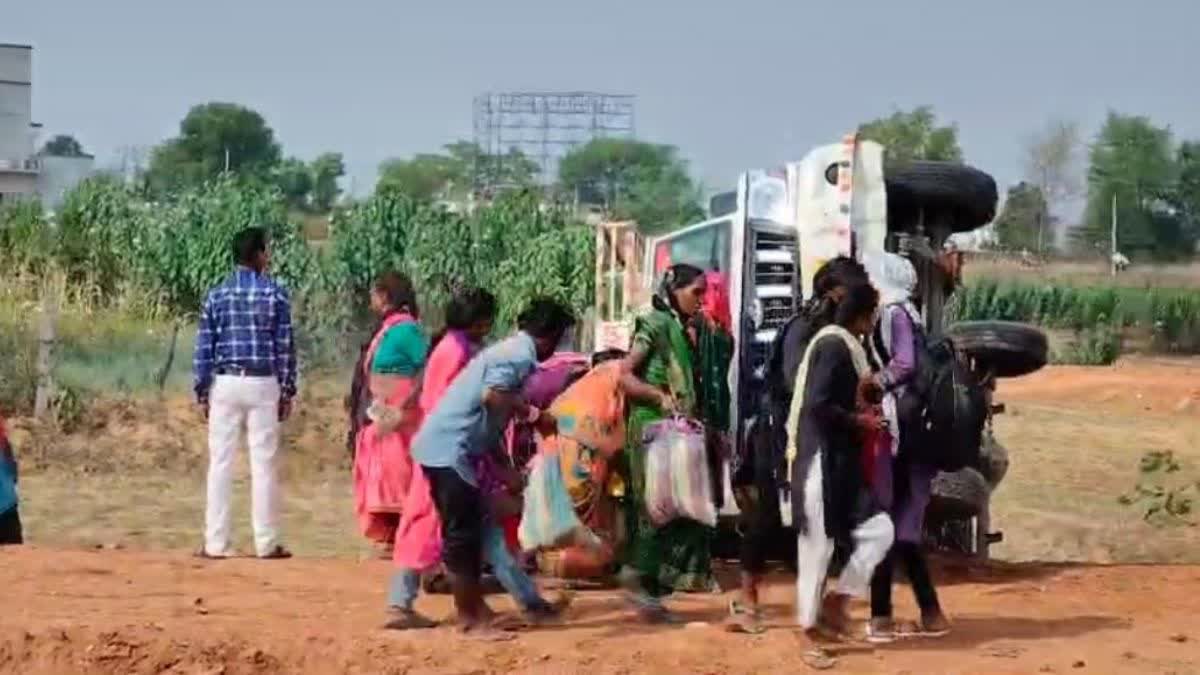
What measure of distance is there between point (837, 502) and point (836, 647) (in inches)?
29.2

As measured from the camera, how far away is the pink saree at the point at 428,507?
8906 millimetres

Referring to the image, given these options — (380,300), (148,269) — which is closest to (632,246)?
(380,300)

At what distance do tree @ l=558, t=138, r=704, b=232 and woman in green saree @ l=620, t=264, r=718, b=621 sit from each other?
2241 inches

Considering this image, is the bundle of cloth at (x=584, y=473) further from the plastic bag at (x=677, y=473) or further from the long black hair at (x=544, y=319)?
the long black hair at (x=544, y=319)

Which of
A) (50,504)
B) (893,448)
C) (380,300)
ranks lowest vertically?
(50,504)

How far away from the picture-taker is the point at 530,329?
8.73 meters

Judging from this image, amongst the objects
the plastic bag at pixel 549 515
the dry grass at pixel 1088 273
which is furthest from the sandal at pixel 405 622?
the dry grass at pixel 1088 273

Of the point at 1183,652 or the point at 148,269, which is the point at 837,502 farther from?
the point at 148,269

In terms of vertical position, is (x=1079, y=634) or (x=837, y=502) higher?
(x=837, y=502)

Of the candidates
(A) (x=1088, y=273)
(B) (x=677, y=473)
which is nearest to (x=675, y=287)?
(B) (x=677, y=473)

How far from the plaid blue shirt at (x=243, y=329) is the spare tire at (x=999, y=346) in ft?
11.6

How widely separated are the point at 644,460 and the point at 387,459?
4.74ft

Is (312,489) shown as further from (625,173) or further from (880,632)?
(625,173)

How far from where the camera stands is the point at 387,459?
32.6 feet
